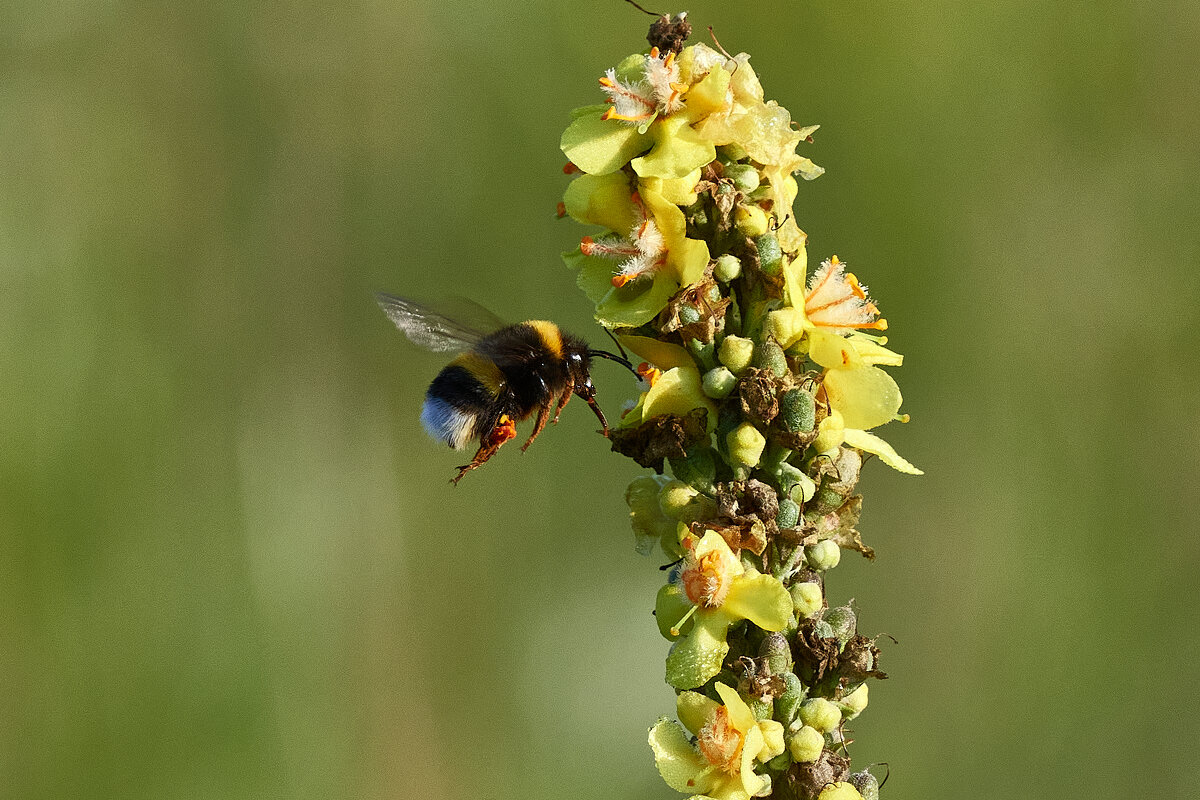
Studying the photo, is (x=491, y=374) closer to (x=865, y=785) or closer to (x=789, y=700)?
(x=789, y=700)

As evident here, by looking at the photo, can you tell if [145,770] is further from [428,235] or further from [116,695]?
[428,235]

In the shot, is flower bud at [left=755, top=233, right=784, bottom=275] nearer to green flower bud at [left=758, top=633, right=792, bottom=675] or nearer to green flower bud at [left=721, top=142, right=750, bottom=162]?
green flower bud at [left=721, top=142, right=750, bottom=162]

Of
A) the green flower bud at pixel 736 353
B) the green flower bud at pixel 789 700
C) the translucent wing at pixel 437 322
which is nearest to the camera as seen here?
the green flower bud at pixel 789 700

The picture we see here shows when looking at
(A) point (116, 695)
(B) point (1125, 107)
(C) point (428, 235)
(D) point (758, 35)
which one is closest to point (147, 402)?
(A) point (116, 695)

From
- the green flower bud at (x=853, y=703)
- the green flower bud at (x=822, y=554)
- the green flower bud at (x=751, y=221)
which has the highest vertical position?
the green flower bud at (x=751, y=221)

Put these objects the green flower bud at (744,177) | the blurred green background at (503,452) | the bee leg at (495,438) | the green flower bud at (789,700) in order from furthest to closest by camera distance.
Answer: the blurred green background at (503,452) → the bee leg at (495,438) → the green flower bud at (744,177) → the green flower bud at (789,700)

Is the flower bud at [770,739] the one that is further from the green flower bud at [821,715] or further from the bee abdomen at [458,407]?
the bee abdomen at [458,407]

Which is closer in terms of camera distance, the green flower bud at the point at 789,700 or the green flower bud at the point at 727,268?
the green flower bud at the point at 789,700

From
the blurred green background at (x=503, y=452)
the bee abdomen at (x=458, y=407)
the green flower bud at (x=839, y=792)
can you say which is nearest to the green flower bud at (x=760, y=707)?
the green flower bud at (x=839, y=792)
